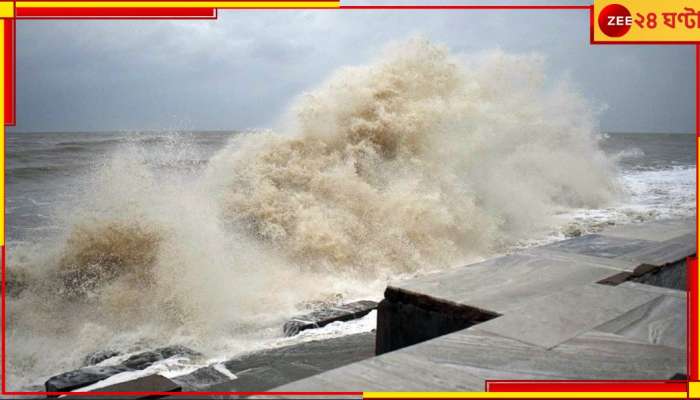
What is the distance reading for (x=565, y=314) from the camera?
113 inches

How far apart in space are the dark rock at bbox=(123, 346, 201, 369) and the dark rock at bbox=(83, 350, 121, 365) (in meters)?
0.24

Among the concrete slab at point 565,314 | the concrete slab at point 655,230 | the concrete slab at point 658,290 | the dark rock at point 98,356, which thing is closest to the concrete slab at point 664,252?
the concrete slab at point 655,230

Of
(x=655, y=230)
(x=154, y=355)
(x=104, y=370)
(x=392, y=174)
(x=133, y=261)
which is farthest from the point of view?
(x=392, y=174)

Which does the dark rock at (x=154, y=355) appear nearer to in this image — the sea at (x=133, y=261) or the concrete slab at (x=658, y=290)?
the sea at (x=133, y=261)

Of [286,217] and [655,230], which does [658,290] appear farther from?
[286,217]

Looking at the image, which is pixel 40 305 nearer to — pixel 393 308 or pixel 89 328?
pixel 89 328

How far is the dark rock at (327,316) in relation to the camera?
470 centimetres

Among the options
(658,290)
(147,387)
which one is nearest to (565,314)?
(658,290)

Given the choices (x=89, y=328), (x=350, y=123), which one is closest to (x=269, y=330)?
(x=89, y=328)

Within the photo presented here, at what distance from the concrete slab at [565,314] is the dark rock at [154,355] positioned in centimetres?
248

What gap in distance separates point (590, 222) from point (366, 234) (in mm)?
5524

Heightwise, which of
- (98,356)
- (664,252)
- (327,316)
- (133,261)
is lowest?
(98,356)

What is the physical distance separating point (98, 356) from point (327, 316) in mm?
1784

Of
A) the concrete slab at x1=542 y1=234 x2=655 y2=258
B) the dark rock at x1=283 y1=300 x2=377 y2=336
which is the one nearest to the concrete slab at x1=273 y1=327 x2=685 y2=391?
the concrete slab at x1=542 y1=234 x2=655 y2=258
